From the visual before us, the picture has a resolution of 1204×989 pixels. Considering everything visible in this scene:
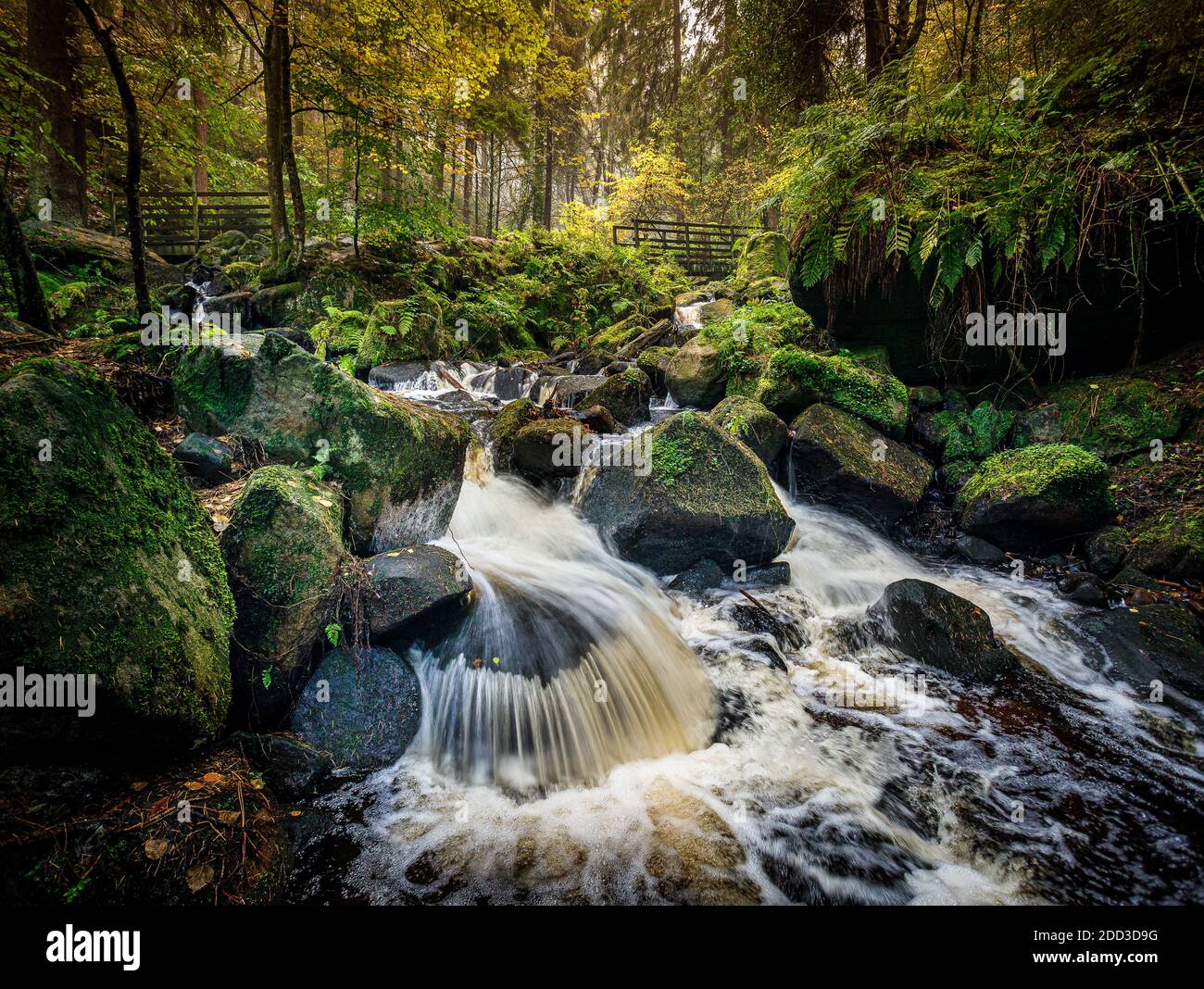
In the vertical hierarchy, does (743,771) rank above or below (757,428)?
Answer: below

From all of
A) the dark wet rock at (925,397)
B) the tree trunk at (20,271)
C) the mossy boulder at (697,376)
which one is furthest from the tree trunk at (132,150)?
the dark wet rock at (925,397)

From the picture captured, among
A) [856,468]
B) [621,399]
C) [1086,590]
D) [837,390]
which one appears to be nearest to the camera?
[1086,590]

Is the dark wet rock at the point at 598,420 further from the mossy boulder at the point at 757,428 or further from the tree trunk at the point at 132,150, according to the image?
the tree trunk at the point at 132,150

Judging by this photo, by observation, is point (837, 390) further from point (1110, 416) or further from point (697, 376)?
point (1110, 416)

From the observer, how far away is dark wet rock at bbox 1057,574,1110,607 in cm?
498

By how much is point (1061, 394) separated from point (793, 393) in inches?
137

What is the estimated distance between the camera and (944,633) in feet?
14.4

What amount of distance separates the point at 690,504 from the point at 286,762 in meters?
4.15

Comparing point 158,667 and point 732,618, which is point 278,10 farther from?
point 732,618

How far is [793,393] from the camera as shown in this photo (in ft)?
24.0

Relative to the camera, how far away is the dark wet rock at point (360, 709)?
3119mm

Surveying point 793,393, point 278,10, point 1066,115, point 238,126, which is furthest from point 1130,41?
point 238,126

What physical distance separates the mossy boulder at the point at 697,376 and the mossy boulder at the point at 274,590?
7221mm

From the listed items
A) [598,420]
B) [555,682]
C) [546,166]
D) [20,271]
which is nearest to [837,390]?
[598,420]
